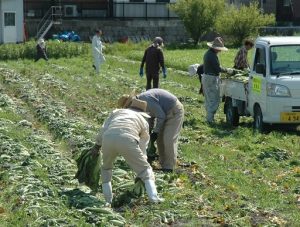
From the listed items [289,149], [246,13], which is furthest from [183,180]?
[246,13]

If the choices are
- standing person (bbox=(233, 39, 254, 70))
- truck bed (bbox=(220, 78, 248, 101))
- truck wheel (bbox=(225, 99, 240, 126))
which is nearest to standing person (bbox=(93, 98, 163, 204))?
truck bed (bbox=(220, 78, 248, 101))

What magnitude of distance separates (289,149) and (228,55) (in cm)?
2861

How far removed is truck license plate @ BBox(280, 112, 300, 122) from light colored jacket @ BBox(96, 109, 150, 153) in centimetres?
669

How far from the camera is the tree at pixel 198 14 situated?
54625mm

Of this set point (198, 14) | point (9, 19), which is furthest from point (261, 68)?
point (9, 19)

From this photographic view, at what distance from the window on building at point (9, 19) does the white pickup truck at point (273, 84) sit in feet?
123

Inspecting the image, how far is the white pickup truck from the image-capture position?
16250 mm

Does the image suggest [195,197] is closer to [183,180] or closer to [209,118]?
[183,180]

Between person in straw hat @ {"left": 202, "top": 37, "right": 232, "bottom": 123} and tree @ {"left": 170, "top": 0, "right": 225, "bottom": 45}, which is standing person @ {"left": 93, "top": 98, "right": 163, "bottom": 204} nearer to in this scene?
person in straw hat @ {"left": 202, "top": 37, "right": 232, "bottom": 123}

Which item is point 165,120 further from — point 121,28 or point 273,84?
point 121,28

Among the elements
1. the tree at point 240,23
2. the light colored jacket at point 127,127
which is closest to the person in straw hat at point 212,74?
the light colored jacket at point 127,127

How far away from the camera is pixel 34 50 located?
4081 cm

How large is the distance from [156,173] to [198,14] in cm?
4322

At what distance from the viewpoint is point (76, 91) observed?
25062 millimetres
